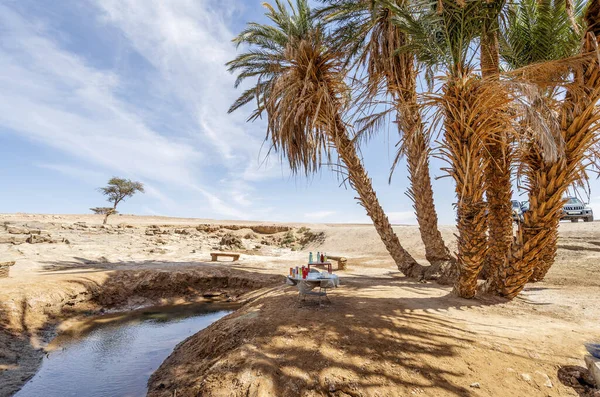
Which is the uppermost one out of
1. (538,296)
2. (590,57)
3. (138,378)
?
(590,57)

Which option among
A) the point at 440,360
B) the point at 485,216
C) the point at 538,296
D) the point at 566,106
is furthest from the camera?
the point at 538,296

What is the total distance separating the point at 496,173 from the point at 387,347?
5.74 meters

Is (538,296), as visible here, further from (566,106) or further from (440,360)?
(440,360)

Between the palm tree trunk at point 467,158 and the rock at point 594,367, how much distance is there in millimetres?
2645

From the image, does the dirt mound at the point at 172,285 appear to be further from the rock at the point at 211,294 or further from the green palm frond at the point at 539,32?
the green palm frond at the point at 539,32

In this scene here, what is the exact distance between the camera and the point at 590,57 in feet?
13.8

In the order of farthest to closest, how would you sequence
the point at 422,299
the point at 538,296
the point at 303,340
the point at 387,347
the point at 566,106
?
the point at 538,296 < the point at 422,299 < the point at 566,106 < the point at 303,340 < the point at 387,347

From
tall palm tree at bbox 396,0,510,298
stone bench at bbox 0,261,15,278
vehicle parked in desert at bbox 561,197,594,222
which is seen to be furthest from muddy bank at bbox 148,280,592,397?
vehicle parked in desert at bbox 561,197,594,222

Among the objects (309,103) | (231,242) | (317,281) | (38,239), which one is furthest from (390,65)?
(38,239)

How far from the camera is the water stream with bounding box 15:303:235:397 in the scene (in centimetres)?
497

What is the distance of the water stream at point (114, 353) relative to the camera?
4969mm

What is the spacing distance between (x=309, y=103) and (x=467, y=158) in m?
5.43

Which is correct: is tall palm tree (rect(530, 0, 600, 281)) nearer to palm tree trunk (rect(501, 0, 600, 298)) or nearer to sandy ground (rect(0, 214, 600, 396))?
palm tree trunk (rect(501, 0, 600, 298))

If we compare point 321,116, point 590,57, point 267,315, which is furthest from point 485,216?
point 321,116
